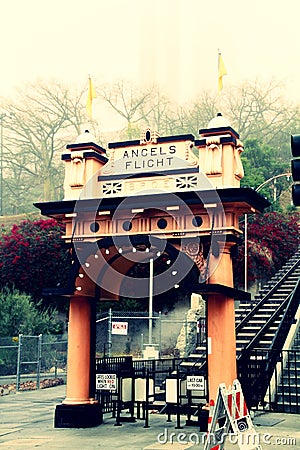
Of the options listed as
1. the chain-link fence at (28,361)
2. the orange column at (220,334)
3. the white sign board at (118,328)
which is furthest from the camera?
the chain-link fence at (28,361)

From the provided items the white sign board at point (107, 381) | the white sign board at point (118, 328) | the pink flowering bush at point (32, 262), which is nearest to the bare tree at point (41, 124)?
the pink flowering bush at point (32, 262)

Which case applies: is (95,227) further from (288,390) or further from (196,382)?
(288,390)

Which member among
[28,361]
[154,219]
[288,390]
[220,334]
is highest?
[154,219]

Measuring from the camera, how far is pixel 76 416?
1357 cm

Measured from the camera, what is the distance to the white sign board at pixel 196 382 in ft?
42.9

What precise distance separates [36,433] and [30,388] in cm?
1081

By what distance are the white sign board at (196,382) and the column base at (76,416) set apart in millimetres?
2384

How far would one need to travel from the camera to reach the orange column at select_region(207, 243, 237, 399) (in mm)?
12727

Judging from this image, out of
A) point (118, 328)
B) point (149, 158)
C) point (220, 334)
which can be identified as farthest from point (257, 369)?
point (118, 328)

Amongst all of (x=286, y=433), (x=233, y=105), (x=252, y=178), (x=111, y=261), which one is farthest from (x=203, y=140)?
(x=233, y=105)

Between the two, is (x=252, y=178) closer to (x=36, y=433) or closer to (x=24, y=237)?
(x=24, y=237)

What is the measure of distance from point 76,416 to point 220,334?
12.3 feet

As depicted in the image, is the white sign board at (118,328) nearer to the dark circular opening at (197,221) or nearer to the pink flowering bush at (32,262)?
the pink flowering bush at (32,262)

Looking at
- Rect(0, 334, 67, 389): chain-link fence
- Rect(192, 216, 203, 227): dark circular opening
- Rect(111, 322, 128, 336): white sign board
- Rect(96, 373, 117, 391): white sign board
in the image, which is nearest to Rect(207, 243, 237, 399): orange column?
Rect(192, 216, 203, 227): dark circular opening
